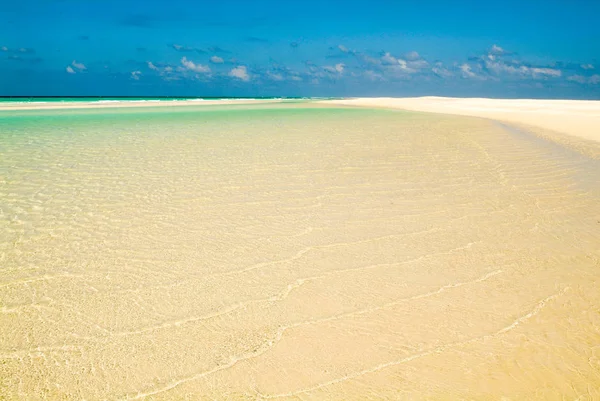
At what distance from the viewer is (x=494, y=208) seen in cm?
521

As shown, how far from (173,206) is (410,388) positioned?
3788 mm

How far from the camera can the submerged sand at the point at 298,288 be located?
86.6 inches

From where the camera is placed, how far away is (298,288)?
10.3ft

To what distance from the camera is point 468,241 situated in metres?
4.10

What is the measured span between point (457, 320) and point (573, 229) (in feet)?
8.58

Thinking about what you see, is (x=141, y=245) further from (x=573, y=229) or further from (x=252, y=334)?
(x=573, y=229)

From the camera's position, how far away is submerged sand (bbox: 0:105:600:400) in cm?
220

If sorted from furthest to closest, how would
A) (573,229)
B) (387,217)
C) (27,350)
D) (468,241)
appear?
(387,217) → (573,229) → (468,241) → (27,350)

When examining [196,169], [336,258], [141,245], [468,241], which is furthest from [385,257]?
[196,169]

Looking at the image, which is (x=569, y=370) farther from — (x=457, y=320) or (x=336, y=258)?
(x=336, y=258)

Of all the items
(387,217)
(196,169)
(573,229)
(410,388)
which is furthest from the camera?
(196,169)

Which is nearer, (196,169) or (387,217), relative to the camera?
(387,217)

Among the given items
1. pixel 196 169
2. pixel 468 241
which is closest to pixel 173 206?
pixel 196 169

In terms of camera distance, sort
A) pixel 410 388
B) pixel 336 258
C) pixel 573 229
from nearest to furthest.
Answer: pixel 410 388, pixel 336 258, pixel 573 229
